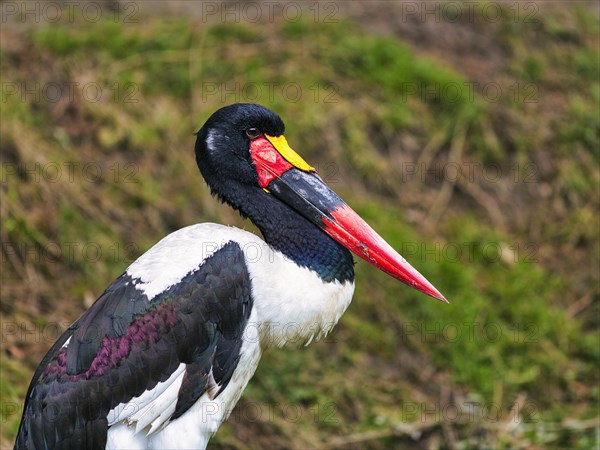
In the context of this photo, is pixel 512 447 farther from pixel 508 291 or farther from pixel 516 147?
pixel 516 147

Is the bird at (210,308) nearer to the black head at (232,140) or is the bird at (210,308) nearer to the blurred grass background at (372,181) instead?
the black head at (232,140)

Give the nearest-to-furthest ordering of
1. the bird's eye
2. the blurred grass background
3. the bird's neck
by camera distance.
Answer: the bird's neck → the bird's eye → the blurred grass background

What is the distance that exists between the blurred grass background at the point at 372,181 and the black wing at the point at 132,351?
127 centimetres

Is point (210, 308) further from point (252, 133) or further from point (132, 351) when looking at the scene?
point (252, 133)

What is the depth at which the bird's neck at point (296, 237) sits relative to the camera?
4453mm

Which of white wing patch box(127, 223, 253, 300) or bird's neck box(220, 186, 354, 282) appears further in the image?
bird's neck box(220, 186, 354, 282)

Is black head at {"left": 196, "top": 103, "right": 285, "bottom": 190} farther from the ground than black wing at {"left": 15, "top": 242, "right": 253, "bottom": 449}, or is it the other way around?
black head at {"left": 196, "top": 103, "right": 285, "bottom": 190}

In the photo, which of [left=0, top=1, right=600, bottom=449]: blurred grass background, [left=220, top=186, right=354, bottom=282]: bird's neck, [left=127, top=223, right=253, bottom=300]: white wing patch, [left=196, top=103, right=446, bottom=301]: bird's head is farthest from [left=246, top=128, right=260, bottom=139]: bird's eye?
[left=0, top=1, right=600, bottom=449]: blurred grass background

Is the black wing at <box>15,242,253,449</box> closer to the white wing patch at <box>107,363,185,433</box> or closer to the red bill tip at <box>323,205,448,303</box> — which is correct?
the white wing patch at <box>107,363,185,433</box>

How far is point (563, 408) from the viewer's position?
6.38m

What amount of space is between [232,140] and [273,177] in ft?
0.79

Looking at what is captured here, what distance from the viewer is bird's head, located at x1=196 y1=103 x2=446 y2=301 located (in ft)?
14.9

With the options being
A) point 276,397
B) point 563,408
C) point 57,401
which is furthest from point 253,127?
point 563,408

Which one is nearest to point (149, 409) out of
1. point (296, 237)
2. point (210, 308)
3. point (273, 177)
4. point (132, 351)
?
point (132, 351)
